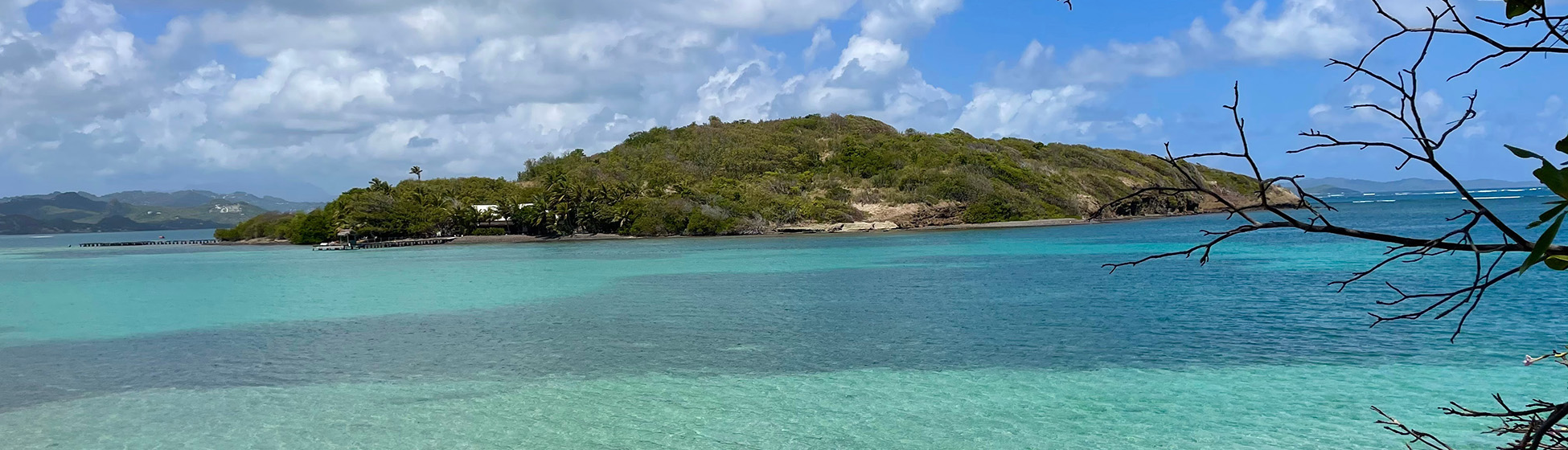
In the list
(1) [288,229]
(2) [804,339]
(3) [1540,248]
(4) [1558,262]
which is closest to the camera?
(3) [1540,248]

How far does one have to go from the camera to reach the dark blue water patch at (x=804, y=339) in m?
Answer: 13.4

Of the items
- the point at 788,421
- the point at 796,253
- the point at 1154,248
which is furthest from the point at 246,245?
the point at 788,421

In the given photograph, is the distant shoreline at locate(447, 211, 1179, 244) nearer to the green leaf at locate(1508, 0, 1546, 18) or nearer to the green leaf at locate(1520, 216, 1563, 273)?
the green leaf at locate(1508, 0, 1546, 18)

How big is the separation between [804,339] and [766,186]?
6517cm

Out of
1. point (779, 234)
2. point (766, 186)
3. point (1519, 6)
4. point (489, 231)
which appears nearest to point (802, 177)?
point (766, 186)

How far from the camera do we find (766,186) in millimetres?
81125

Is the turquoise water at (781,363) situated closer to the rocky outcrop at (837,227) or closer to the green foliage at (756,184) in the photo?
the rocky outcrop at (837,227)

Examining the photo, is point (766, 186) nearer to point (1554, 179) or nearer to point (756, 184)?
point (756, 184)

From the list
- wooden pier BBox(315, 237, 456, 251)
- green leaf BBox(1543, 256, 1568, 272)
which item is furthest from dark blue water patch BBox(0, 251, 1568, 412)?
wooden pier BBox(315, 237, 456, 251)

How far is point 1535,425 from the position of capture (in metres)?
1.97

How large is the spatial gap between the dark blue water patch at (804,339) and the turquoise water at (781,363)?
0.31 feet

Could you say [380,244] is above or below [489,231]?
below

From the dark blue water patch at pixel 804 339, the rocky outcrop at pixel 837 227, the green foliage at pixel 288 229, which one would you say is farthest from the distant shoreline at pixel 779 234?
the dark blue water patch at pixel 804 339

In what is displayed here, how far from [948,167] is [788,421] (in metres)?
74.7
